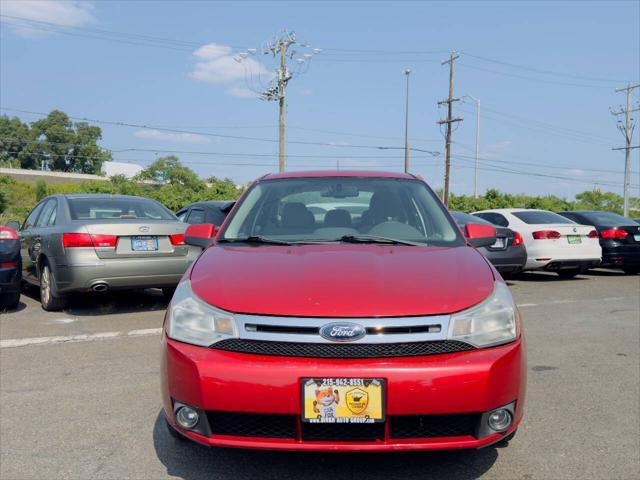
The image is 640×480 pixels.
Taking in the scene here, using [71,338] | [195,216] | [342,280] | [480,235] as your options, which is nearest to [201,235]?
[342,280]

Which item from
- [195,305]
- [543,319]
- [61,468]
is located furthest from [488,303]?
[543,319]

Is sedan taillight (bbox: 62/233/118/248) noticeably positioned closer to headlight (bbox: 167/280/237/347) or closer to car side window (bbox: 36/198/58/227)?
car side window (bbox: 36/198/58/227)

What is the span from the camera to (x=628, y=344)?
5.71m

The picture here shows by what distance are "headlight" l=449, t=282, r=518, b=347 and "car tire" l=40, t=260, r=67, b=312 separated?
5.57 meters

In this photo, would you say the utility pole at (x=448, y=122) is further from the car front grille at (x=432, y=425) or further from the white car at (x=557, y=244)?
the car front grille at (x=432, y=425)

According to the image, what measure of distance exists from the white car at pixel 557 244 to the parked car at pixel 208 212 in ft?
18.0

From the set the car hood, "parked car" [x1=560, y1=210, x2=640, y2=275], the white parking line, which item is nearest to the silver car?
the white parking line

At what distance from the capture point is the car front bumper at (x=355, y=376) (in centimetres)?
237

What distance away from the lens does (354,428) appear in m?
2.44

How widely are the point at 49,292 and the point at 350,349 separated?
5.74m

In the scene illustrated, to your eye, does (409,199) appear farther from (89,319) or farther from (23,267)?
(23,267)

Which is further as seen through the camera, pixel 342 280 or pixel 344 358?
pixel 342 280

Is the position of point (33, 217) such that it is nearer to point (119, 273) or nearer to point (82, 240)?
point (82, 240)

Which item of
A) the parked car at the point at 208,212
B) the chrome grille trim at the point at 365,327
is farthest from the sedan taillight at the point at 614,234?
the chrome grille trim at the point at 365,327
